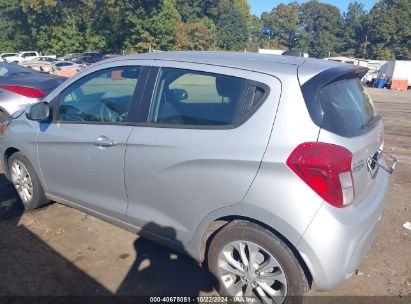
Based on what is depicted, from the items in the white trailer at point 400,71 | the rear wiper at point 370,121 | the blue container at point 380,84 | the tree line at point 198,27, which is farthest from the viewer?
the tree line at point 198,27

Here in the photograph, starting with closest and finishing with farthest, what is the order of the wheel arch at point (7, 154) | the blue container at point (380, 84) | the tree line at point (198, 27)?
the wheel arch at point (7, 154), the blue container at point (380, 84), the tree line at point (198, 27)

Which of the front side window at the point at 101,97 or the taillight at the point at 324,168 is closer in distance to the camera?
the taillight at the point at 324,168

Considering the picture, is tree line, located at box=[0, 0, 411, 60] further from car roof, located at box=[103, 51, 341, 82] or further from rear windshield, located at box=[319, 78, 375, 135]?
rear windshield, located at box=[319, 78, 375, 135]

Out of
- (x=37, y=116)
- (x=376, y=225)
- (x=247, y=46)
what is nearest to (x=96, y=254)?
(x=37, y=116)

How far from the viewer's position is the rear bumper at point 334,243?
2.21 m

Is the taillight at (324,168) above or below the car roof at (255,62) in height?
below

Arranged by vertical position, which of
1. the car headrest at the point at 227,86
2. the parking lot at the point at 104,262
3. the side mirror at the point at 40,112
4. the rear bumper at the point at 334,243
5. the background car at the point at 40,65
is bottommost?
the background car at the point at 40,65

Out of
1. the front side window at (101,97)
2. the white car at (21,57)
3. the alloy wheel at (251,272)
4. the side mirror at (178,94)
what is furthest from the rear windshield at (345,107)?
the white car at (21,57)

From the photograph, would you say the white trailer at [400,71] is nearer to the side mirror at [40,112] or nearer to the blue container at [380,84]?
the blue container at [380,84]

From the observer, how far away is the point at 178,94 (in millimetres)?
2984

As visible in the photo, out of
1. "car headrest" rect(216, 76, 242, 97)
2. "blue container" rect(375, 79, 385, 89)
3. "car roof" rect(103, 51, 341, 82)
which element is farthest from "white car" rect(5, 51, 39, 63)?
"car headrest" rect(216, 76, 242, 97)

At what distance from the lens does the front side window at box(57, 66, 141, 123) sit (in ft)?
10.3

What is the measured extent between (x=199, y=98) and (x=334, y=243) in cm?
141

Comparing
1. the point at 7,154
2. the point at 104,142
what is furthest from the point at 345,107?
the point at 7,154
